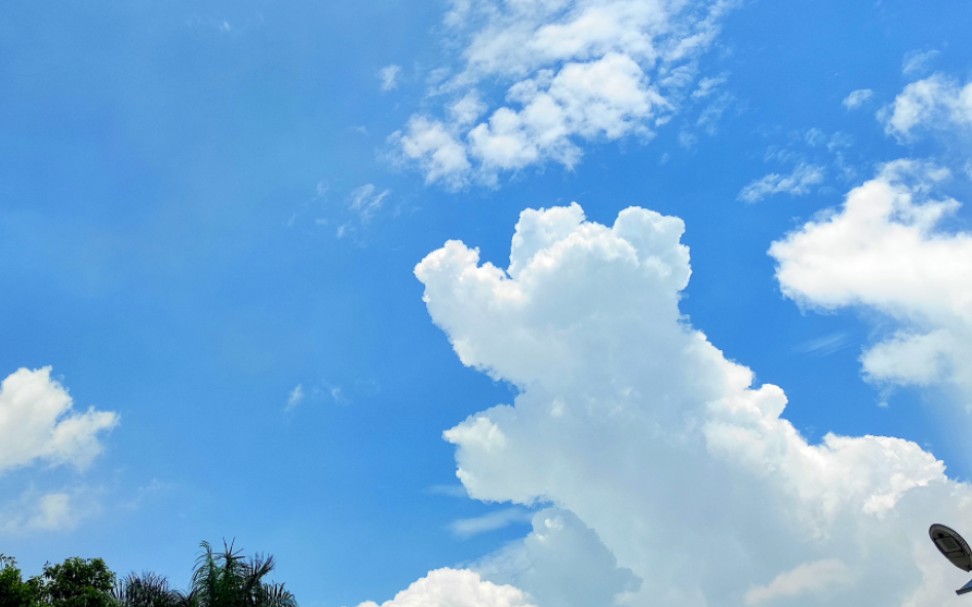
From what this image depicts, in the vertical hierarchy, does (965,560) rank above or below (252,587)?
below

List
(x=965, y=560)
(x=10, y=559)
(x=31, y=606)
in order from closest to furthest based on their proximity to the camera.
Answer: (x=965, y=560) → (x=31, y=606) → (x=10, y=559)

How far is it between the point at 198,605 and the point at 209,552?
213cm

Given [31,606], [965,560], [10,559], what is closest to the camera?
[965,560]

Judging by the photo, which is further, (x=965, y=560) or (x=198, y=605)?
(x=198, y=605)

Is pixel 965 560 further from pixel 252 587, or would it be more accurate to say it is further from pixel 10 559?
pixel 10 559

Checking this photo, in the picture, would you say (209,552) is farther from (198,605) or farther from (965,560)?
(965,560)

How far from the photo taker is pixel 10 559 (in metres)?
33.9

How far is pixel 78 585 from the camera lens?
34281 mm

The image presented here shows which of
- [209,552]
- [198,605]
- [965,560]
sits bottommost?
[965,560]

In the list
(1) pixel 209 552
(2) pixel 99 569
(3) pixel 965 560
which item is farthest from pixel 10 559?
(3) pixel 965 560

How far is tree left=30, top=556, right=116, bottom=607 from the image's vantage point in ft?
108

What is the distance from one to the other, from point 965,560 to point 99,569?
119 feet

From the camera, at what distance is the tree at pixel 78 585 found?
108 feet

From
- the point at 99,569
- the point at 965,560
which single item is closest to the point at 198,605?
the point at 99,569
